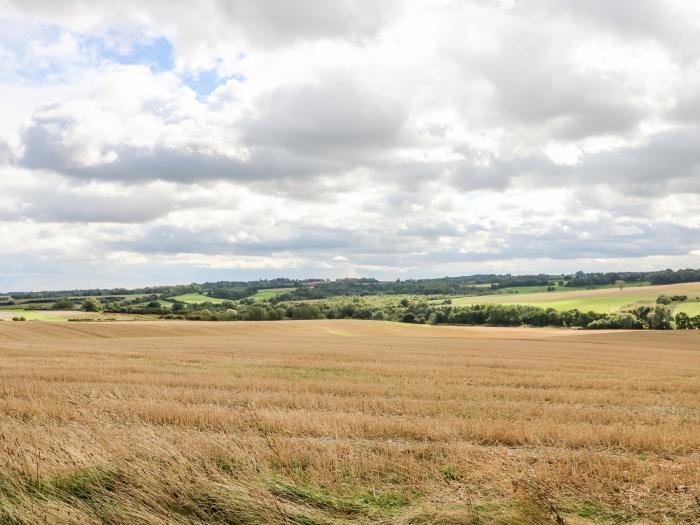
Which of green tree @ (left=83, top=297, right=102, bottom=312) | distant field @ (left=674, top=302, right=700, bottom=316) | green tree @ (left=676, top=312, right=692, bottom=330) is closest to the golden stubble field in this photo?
green tree @ (left=676, top=312, right=692, bottom=330)

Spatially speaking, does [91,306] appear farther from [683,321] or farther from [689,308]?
[689,308]

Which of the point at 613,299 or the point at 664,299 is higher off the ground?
the point at 664,299

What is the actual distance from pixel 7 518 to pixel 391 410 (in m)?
10.1

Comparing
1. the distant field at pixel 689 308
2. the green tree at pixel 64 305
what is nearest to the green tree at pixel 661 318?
the distant field at pixel 689 308

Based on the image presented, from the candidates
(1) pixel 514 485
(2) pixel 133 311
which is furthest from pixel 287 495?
(2) pixel 133 311

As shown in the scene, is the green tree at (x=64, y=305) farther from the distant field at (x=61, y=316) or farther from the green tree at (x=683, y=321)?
the green tree at (x=683, y=321)

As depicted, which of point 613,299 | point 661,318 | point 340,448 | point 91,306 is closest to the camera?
point 340,448

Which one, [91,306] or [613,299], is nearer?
[91,306]

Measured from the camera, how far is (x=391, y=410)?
14.6 meters

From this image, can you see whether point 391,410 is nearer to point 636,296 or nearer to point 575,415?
point 575,415

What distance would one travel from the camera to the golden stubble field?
5992 mm

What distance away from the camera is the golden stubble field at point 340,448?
5992 millimetres

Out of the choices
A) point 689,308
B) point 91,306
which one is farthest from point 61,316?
point 689,308

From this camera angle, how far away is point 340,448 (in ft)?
28.8
